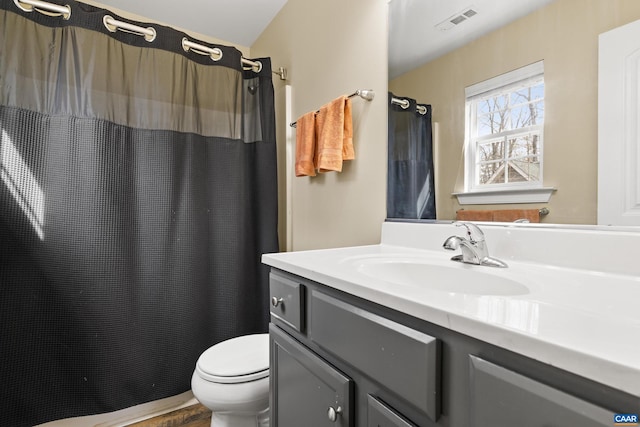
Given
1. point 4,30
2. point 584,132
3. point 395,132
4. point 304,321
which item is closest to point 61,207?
point 4,30

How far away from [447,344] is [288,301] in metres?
0.51

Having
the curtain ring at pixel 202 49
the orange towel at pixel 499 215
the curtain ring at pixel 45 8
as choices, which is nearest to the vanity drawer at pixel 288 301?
the orange towel at pixel 499 215

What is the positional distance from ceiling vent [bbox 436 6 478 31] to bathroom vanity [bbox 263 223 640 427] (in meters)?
0.72

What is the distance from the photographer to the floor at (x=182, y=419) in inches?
63.1

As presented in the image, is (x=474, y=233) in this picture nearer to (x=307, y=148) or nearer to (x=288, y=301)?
(x=288, y=301)

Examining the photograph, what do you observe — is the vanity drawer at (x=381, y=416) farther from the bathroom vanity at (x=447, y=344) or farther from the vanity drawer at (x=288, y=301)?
the vanity drawer at (x=288, y=301)

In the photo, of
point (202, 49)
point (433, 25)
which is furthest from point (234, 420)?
point (202, 49)

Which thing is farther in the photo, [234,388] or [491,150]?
[234,388]

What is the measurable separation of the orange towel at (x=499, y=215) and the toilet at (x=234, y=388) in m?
0.96

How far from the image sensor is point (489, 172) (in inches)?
38.7

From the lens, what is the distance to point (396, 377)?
54 centimetres

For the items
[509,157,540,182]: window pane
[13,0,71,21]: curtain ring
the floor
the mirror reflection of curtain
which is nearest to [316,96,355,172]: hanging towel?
the mirror reflection of curtain

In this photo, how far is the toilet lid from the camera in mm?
1190

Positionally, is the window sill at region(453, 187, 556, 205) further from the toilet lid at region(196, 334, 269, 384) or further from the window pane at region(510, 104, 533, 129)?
the toilet lid at region(196, 334, 269, 384)
